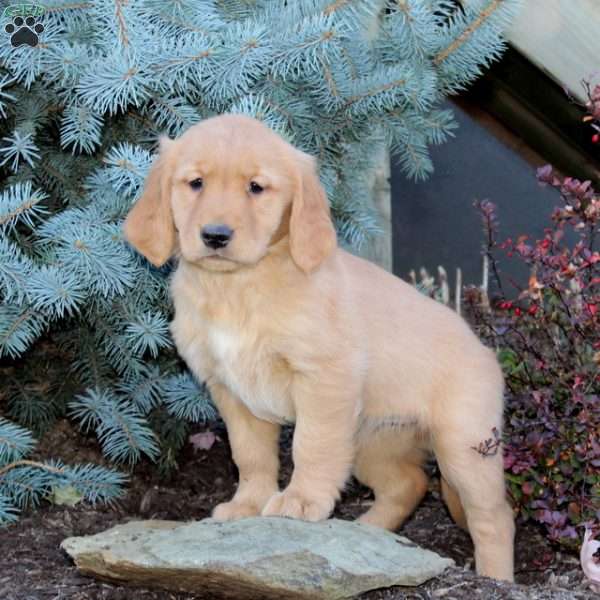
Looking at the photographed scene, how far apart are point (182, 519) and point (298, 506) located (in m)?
1.09

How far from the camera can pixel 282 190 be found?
3492 millimetres

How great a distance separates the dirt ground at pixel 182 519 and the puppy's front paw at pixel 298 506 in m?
0.39

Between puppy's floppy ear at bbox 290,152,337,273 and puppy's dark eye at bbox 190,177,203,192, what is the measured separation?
0.31m

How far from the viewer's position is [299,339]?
11.6 feet

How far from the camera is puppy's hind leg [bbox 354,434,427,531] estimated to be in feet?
14.1

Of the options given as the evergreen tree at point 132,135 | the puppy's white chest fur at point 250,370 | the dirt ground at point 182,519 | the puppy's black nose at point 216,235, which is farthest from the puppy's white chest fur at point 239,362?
the dirt ground at point 182,519

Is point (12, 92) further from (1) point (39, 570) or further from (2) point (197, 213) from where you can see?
(1) point (39, 570)

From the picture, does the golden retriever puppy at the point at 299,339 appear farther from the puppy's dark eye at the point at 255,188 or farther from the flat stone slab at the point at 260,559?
the flat stone slab at the point at 260,559

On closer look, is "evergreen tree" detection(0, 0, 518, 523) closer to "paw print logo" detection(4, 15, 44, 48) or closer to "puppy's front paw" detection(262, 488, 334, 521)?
"paw print logo" detection(4, 15, 44, 48)

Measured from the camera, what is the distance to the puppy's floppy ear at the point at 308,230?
350 cm

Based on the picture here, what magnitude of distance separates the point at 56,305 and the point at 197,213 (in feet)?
2.97

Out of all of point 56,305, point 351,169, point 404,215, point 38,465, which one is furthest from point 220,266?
point 404,215

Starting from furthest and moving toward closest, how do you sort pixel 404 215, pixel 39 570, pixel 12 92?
pixel 404 215, pixel 12 92, pixel 39 570

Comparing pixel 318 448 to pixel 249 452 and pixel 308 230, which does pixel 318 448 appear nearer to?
pixel 249 452
